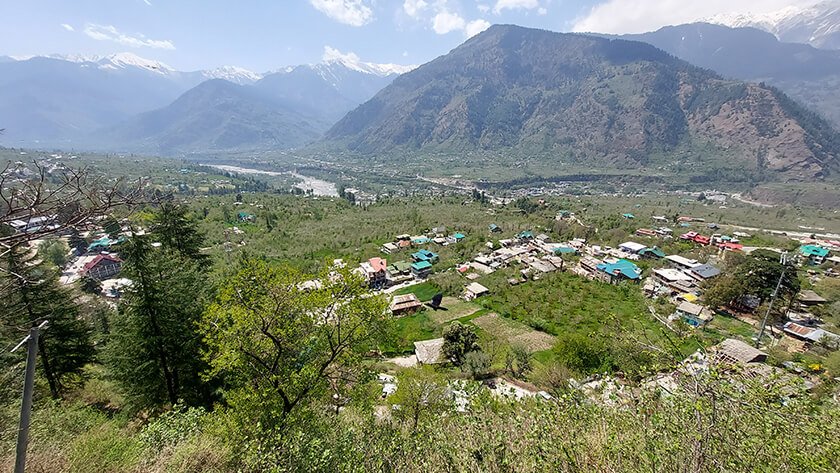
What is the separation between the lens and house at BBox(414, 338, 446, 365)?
2234 centimetres

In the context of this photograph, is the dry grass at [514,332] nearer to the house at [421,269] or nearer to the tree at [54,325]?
the house at [421,269]

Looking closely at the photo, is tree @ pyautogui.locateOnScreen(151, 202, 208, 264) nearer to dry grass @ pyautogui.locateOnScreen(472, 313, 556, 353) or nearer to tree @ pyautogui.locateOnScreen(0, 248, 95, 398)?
tree @ pyautogui.locateOnScreen(0, 248, 95, 398)

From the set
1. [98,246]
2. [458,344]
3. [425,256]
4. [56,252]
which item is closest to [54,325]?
[458,344]

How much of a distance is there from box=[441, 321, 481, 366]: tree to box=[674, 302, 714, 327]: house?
59.6ft

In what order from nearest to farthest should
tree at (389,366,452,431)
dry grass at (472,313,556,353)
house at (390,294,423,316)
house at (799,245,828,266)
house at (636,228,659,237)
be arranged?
tree at (389,366,452,431), dry grass at (472,313,556,353), house at (390,294,423,316), house at (799,245,828,266), house at (636,228,659,237)

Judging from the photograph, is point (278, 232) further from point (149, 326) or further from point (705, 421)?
point (705, 421)

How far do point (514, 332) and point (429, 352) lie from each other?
26.7 ft

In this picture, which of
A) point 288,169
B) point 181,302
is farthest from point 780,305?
point 288,169

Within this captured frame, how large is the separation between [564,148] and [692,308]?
588 ft

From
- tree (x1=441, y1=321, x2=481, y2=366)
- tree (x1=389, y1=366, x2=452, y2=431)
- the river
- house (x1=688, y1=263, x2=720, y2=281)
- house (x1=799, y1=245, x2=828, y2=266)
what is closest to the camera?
tree (x1=389, y1=366, x2=452, y2=431)

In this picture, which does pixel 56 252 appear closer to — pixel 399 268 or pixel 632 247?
pixel 399 268

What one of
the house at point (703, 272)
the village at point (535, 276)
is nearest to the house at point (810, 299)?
the village at point (535, 276)

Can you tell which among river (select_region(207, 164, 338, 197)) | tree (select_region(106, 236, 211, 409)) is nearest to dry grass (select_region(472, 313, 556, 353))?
tree (select_region(106, 236, 211, 409))

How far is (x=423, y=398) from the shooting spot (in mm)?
11883
